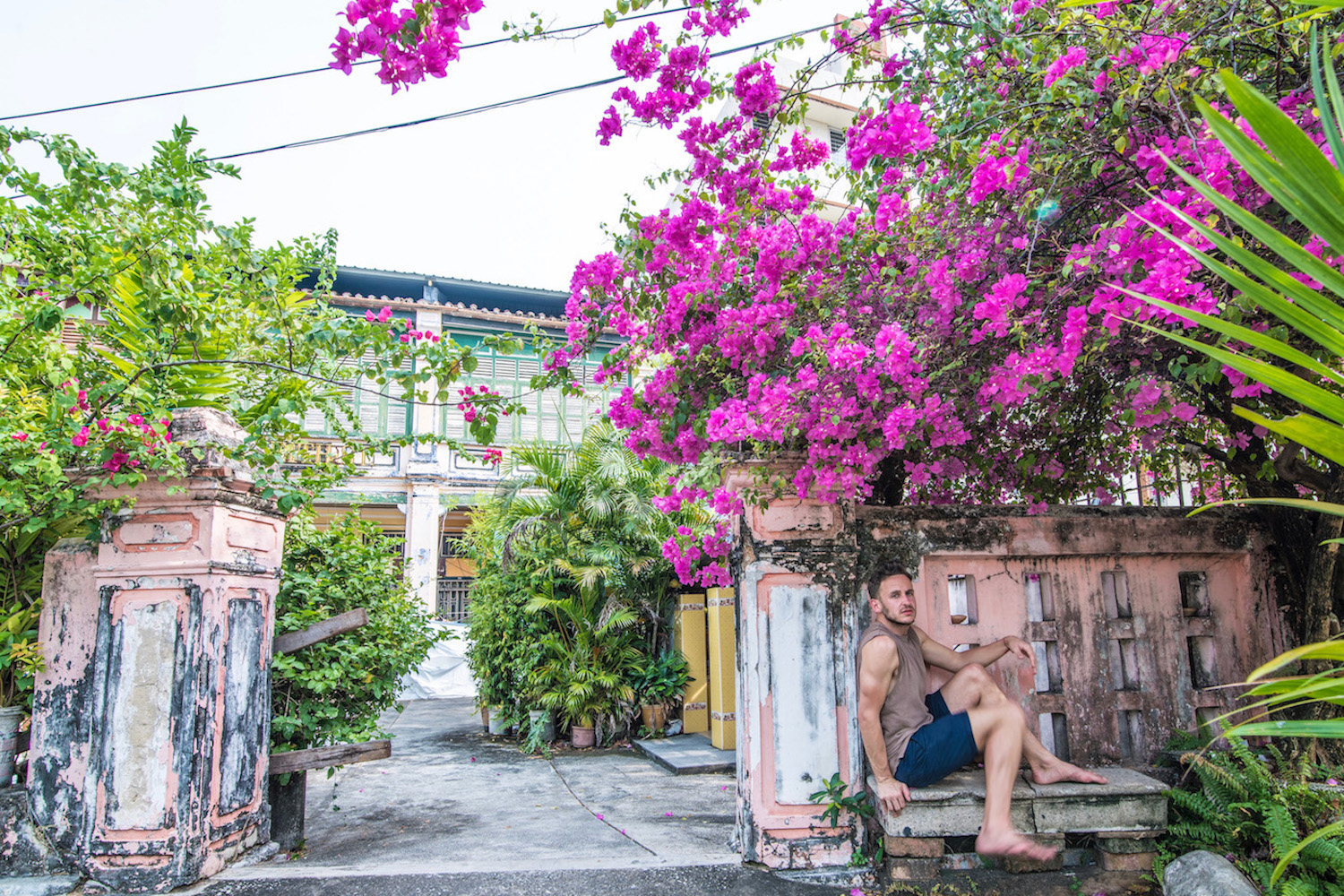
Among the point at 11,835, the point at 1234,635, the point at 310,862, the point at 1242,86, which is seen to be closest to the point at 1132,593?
the point at 1234,635

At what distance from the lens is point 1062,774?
12.5ft

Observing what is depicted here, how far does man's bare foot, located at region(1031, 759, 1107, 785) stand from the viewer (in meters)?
3.78

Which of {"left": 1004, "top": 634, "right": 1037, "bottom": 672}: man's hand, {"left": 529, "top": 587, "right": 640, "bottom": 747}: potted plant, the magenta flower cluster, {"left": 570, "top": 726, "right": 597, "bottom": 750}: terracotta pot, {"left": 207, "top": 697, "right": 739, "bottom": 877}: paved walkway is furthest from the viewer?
{"left": 570, "top": 726, "right": 597, "bottom": 750}: terracotta pot

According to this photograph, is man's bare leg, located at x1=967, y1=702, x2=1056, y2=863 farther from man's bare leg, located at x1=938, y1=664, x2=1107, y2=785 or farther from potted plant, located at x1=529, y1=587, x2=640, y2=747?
potted plant, located at x1=529, y1=587, x2=640, y2=747

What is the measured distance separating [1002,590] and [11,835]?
497 centimetres

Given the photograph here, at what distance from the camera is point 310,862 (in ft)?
14.7

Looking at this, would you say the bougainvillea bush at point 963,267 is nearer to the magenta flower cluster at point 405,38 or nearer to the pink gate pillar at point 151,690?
the magenta flower cluster at point 405,38

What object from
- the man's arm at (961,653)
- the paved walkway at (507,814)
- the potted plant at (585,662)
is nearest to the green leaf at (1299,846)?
the man's arm at (961,653)

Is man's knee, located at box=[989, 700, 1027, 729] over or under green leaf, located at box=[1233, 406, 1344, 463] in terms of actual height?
under

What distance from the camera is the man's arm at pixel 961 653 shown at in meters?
4.09

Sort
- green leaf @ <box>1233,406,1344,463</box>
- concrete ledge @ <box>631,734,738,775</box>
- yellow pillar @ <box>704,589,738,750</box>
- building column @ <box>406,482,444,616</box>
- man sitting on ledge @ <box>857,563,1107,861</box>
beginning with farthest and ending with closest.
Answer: building column @ <box>406,482,444,616</box>
yellow pillar @ <box>704,589,738,750</box>
concrete ledge @ <box>631,734,738,775</box>
man sitting on ledge @ <box>857,563,1107,861</box>
green leaf @ <box>1233,406,1344,463</box>

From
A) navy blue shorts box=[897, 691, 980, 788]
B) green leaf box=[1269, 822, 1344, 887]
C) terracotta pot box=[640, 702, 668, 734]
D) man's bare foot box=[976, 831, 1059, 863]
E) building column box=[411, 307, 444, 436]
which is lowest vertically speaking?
terracotta pot box=[640, 702, 668, 734]

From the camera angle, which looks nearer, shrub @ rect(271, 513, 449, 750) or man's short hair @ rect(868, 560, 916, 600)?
man's short hair @ rect(868, 560, 916, 600)

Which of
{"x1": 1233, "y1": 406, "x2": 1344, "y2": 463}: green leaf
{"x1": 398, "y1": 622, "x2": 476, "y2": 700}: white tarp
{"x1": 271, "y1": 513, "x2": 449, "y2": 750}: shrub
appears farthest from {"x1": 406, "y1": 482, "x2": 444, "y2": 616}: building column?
{"x1": 1233, "y1": 406, "x2": 1344, "y2": 463}: green leaf
